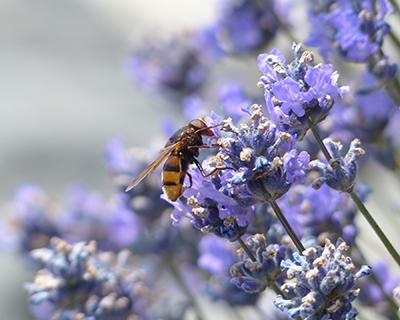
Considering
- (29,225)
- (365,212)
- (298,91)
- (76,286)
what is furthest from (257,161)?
(29,225)

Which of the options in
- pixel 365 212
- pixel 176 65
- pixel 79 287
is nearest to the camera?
pixel 365 212

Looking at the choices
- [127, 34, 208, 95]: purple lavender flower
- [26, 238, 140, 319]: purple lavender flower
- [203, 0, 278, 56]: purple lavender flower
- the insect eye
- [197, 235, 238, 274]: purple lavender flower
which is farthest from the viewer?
[127, 34, 208, 95]: purple lavender flower

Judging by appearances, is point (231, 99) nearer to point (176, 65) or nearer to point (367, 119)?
point (367, 119)

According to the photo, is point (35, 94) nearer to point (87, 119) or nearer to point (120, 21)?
point (87, 119)

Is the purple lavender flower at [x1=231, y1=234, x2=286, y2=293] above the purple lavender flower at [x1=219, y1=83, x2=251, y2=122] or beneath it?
beneath

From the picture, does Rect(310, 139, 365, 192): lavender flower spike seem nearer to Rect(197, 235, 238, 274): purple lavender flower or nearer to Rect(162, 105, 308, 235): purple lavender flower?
Rect(162, 105, 308, 235): purple lavender flower

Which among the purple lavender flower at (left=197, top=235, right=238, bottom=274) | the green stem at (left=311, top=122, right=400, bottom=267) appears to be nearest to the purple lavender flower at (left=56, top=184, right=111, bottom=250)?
the purple lavender flower at (left=197, top=235, right=238, bottom=274)

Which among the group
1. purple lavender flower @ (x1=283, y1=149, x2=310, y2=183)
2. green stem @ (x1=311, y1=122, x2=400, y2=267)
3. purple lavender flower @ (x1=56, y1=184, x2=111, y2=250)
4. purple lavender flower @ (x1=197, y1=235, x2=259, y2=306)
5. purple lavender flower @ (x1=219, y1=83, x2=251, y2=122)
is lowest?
green stem @ (x1=311, y1=122, x2=400, y2=267)
